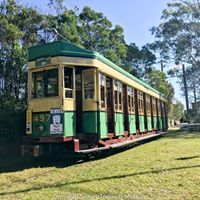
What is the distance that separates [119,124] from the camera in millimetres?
11898

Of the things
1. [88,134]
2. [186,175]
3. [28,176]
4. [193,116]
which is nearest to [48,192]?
[28,176]

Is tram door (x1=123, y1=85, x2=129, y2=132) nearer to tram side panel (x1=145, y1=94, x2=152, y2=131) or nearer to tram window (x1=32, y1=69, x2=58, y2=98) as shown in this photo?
tram window (x1=32, y1=69, x2=58, y2=98)

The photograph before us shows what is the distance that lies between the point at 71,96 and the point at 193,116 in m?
33.4

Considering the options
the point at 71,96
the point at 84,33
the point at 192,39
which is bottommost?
the point at 71,96

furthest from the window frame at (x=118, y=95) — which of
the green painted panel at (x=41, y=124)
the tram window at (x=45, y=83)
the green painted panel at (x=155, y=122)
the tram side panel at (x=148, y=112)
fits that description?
the green painted panel at (x=155, y=122)

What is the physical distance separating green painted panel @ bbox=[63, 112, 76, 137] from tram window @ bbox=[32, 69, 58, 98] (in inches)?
30.2

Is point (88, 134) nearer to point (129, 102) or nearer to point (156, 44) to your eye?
point (129, 102)

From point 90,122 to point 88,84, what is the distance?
4.04ft

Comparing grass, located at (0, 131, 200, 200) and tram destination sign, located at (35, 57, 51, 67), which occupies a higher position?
tram destination sign, located at (35, 57, 51, 67)

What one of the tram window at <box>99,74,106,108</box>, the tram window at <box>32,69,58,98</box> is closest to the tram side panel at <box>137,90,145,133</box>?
the tram window at <box>99,74,106,108</box>

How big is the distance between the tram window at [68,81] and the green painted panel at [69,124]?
593 mm

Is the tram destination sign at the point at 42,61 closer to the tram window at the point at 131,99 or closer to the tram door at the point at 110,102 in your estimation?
the tram door at the point at 110,102

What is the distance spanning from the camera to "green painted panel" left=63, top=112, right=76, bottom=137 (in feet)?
30.2

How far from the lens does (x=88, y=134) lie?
9.87 metres
